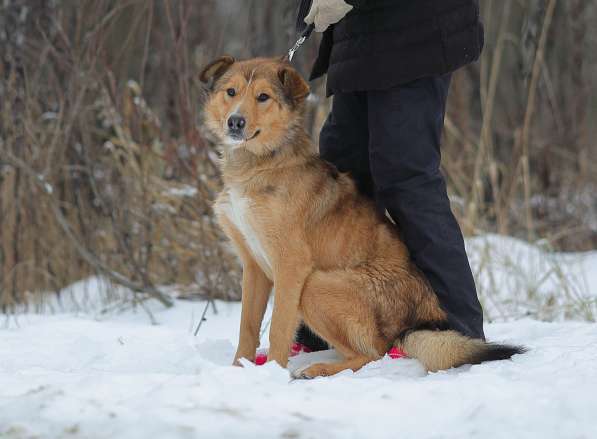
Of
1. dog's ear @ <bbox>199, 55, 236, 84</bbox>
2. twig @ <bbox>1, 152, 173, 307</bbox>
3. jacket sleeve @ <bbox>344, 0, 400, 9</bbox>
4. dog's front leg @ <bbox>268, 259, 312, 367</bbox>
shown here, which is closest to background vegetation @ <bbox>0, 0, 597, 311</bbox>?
twig @ <bbox>1, 152, 173, 307</bbox>

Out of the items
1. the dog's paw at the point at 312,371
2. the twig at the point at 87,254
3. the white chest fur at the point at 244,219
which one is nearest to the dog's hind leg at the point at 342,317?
the dog's paw at the point at 312,371

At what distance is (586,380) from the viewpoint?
8.22 feet

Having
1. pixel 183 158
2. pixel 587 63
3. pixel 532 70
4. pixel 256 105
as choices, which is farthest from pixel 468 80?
pixel 256 105

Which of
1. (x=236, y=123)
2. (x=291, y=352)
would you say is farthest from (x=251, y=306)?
(x=236, y=123)

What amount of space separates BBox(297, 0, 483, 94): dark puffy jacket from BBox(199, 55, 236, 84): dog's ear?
57 centimetres

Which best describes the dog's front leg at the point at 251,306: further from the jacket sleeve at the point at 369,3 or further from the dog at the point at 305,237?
the jacket sleeve at the point at 369,3

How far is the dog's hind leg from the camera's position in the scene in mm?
3066

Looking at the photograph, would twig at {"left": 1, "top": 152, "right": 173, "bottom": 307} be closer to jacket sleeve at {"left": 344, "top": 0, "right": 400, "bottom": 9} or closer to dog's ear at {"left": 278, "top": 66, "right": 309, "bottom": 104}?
dog's ear at {"left": 278, "top": 66, "right": 309, "bottom": 104}

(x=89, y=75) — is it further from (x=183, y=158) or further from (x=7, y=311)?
(x=7, y=311)

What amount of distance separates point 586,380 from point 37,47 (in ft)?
14.7

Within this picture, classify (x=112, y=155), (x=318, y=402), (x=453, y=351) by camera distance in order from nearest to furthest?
(x=318, y=402), (x=453, y=351), (x=112, y=155)

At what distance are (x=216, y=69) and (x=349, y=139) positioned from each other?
0.72 metres

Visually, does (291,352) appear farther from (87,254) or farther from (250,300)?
(87,254)

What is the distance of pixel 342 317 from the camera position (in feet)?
10.1
